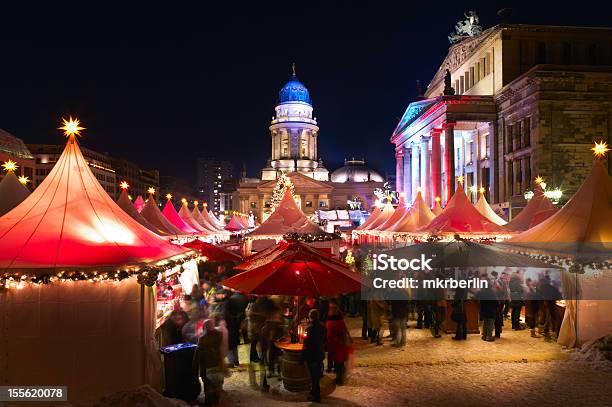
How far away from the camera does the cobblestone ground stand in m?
7.58

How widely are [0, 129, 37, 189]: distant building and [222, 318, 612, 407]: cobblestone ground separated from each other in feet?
120

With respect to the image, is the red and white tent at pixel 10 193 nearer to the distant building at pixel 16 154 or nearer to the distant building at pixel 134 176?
the distant building at pixel 16 154

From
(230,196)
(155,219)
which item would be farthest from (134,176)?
(155,219)

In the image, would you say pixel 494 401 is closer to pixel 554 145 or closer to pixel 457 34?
pixel 554 145

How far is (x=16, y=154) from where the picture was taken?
137ft

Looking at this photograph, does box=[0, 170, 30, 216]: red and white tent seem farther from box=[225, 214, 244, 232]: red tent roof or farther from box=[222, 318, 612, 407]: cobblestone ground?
box=[225, 214, 244, 232]: red tent roof

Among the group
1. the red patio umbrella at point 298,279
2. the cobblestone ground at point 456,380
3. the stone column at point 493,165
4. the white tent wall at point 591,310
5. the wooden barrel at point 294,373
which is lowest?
the cobblestone ground at point 456,380

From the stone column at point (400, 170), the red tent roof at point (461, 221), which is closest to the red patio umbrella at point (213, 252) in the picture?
the red tent roof at point (461, 221)

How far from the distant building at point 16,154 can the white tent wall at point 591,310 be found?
40.1 metres

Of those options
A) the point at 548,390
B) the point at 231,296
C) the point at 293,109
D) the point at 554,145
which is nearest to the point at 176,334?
the point at 231,296

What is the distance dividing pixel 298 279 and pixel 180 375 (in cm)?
233

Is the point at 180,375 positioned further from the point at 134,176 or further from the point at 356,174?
the point at 134,176

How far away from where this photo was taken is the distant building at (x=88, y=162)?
7038 cm

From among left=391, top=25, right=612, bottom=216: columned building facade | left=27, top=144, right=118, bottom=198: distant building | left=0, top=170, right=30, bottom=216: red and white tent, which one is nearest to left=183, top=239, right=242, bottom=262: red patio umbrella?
left=0, top=170, right=30, bottom=216: red and white tent
